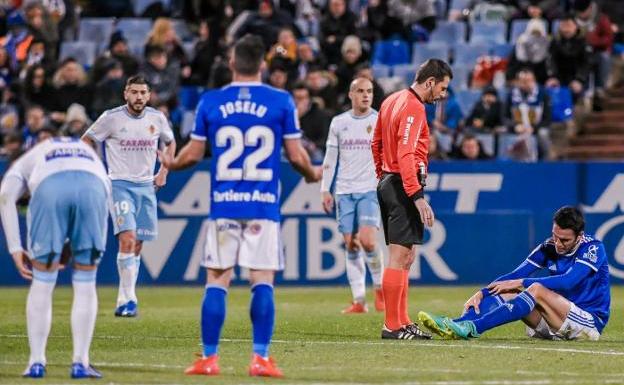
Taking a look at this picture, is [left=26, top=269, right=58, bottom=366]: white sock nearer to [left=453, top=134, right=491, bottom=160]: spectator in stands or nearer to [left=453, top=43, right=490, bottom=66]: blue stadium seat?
[left=453, top=134, right=491, bottom=160]: spectator in stands

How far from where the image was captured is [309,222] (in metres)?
20.3

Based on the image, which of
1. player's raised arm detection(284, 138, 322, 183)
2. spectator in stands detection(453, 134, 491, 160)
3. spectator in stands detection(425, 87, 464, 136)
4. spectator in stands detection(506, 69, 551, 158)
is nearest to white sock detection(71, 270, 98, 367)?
player's raised arm detection(284, 138, 322, 183)

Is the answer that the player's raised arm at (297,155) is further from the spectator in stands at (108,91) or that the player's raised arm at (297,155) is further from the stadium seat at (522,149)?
the spectator in stands at (108,91)

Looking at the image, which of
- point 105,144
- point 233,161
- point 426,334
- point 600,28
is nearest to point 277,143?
point 233,161

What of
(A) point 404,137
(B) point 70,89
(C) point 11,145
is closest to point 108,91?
(B) point 70,89

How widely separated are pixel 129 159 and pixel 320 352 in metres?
4.44

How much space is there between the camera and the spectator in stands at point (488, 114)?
22578 mm

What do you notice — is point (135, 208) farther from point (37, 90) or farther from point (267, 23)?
point (267, 23)

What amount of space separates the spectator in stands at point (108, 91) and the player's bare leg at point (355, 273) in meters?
7.34

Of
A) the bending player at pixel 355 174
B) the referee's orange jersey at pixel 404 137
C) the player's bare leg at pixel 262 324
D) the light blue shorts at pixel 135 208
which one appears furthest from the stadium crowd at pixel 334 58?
the player's bare leg at pixel 262 324

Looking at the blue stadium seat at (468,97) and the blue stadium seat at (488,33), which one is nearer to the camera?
the blue stadium seat at (468,97)

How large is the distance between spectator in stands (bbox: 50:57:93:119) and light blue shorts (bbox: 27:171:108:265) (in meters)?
13.3

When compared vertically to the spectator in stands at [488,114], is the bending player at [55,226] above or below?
below

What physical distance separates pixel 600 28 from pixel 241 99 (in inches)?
600
